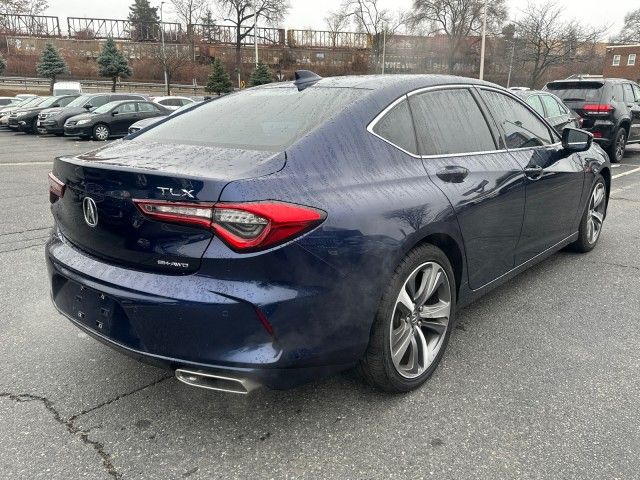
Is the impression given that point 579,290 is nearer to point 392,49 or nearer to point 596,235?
point 596,235

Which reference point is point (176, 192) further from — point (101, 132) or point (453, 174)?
point (101, 132)

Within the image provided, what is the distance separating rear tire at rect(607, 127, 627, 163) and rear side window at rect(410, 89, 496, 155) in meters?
9.70

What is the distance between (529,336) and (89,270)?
255 centimetres

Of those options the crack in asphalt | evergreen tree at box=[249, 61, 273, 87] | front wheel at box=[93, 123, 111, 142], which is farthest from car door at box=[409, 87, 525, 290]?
evergreen tree at box=[249, 61, 273, 87]

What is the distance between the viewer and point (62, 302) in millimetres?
2545

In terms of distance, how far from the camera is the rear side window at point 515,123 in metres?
3.51

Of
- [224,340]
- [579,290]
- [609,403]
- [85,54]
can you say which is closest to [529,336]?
[609,403]

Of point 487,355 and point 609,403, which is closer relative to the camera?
point 609,403

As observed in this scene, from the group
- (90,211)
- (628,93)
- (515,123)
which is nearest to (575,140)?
(515,123)

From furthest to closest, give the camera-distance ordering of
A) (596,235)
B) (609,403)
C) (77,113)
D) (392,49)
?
(392,49)
(77,113)
(596,235)
(609,403)

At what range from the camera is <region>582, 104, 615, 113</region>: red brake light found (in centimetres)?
1123

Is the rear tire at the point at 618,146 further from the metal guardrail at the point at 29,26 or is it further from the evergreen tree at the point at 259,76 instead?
the metal guardrail at the point at 29,26

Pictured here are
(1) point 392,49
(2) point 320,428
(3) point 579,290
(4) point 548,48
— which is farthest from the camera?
(1) point 392,49

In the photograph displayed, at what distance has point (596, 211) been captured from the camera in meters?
5.02
